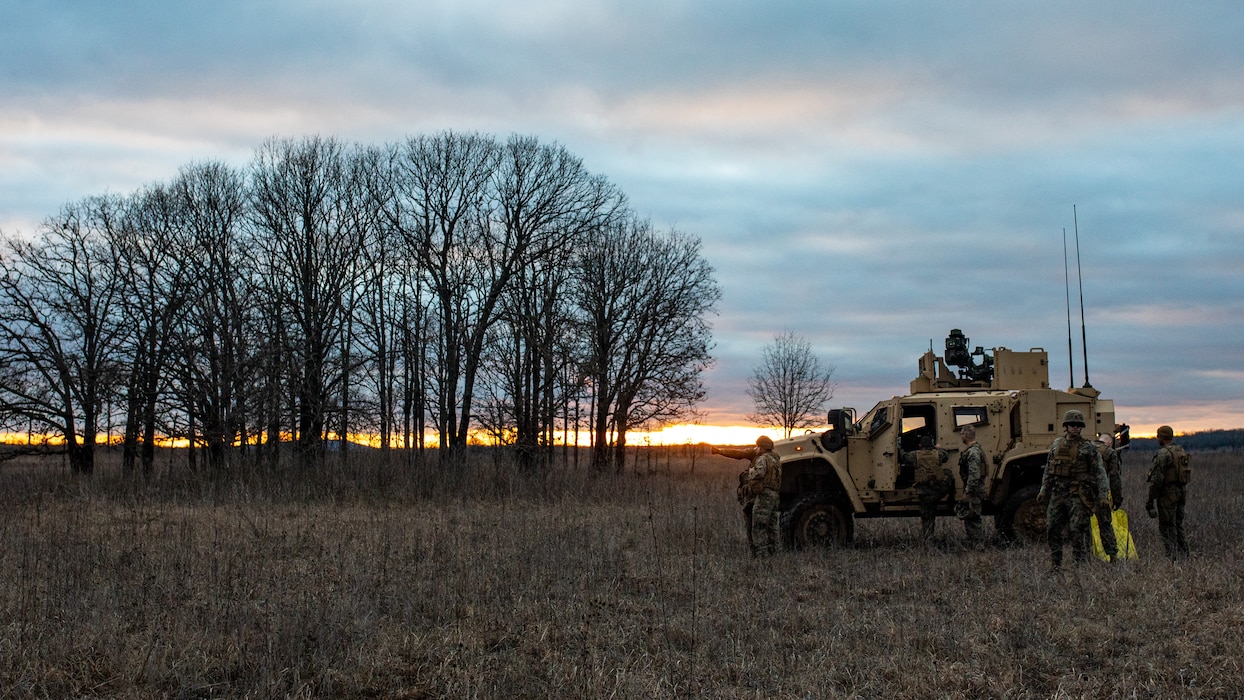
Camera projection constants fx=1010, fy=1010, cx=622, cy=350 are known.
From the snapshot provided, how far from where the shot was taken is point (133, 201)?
109ft

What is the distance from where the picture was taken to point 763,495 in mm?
12516

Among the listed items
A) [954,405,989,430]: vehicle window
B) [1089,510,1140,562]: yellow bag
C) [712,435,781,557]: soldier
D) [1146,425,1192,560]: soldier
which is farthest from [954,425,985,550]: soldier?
[712,435,781,557]: soldier

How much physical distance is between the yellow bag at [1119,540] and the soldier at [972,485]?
1.33m

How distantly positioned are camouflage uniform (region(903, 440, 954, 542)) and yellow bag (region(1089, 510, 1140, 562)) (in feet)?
6.02

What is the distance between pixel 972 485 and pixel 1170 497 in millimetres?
2262

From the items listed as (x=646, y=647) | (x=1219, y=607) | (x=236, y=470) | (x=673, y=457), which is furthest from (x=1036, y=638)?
(x=673, y=457)

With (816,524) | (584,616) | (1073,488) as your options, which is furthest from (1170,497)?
(584,616)

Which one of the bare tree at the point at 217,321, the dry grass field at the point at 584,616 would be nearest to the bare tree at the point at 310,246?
the bare tree at the point at 217,321

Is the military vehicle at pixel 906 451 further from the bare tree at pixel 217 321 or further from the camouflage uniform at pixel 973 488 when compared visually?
the bare tree at pixel 217 321

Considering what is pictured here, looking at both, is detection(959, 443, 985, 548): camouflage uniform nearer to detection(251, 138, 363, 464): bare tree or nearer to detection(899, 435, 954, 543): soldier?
detection(899, 435, 954, 543): soldier

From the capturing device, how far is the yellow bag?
11474 mm

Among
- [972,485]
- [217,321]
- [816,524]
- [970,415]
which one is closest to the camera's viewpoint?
[972,485]

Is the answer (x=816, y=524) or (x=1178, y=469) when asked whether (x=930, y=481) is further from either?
(x=1178, y=469)

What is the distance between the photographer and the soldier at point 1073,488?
10.8 metres
